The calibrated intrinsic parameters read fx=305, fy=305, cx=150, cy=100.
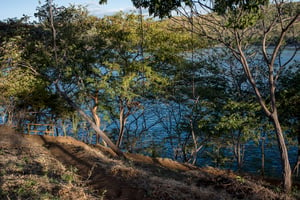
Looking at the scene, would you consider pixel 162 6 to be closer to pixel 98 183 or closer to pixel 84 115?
pixel 98 183

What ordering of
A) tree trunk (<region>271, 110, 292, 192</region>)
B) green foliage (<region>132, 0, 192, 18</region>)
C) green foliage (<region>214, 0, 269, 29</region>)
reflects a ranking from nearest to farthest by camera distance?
green foliage (<region>214, 0, 269, 29</region>) → green foliage (<region>132, 0, 192, 18</region>) → tree trunk (<region>271, 110, 292, 192</region>)

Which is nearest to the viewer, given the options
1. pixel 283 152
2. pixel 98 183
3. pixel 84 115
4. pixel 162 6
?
pixel 98 183

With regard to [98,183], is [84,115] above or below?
above

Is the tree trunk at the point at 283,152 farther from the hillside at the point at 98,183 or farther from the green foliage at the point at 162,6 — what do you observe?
the green foliage at the point at 162,6

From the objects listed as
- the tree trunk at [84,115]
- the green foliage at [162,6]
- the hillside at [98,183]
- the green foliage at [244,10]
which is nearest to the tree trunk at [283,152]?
the hillside at [98,183]

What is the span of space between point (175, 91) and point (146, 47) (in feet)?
14.0

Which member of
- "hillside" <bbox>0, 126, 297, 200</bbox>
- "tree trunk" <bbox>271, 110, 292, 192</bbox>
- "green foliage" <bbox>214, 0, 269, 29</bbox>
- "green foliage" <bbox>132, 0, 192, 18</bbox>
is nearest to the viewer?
"hillside" <bbox>0, 126, 297, 200</bbox>

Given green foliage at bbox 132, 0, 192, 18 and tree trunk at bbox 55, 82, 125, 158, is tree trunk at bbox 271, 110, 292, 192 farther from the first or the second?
tree trunk at bbox 55, 82, 125, 158

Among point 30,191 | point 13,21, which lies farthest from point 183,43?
point 30,191

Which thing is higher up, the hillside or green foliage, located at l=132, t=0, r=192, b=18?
green foliage, located at l=132, t=0, r=192, b=18

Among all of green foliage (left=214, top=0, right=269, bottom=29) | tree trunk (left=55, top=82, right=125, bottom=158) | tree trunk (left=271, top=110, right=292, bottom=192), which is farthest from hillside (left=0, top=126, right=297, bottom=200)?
green foliage (left=214, top=0, right=269, bottom=29)

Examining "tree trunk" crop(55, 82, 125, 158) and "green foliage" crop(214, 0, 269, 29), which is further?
"tree trunk" crop(55, 82, 125, 158)

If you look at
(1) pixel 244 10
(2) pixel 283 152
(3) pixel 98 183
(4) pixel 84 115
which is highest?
(1) pixel 244 10

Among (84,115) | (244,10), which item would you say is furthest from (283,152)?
(84,115)
